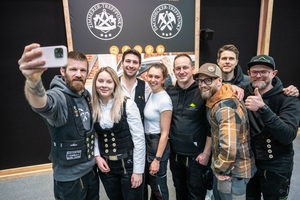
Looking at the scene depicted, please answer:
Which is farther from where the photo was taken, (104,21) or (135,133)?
(104,21)

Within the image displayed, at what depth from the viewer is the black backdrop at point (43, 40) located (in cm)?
260

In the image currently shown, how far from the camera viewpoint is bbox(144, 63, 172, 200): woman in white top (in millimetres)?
1565

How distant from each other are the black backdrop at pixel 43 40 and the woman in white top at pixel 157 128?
1.93 m

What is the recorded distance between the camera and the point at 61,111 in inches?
44.8

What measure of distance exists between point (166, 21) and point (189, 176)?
2355 millimetres

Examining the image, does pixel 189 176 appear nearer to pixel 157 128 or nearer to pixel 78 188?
pixel 157 128

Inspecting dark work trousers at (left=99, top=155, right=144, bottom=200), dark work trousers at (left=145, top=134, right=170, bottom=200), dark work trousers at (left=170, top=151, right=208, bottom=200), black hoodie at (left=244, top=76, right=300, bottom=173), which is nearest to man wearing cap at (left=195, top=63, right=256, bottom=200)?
black hoodie at (left=244, top=76, right=300, bottom=173)

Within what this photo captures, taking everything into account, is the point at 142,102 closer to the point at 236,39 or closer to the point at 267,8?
the point at 236,39

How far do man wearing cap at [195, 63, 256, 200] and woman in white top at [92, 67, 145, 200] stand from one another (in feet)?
1.88

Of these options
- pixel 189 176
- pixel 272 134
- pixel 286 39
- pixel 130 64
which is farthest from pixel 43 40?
pixel 286 39

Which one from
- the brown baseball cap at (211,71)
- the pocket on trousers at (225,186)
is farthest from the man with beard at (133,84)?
the pocket on trousers at (225,186)

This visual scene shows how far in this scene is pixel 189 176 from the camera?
167cm

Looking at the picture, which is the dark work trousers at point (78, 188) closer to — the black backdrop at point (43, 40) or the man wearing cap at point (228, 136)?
the man wearing cap at point (228, 136)

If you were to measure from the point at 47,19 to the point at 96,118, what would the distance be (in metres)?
2.13
